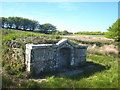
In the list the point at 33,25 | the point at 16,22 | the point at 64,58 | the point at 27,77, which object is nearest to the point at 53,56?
the point at 64,58

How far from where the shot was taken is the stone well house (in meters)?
8.70

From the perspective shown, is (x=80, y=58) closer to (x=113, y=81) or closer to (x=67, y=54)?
(x=67, y=54)

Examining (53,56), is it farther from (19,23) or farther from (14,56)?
(19,23)

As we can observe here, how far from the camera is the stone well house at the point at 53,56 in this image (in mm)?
8703

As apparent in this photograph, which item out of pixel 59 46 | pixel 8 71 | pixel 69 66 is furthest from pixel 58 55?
pixel 8 71

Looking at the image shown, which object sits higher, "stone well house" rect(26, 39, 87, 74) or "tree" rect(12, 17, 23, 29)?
"tree" rect(12, 17, 23, 29)

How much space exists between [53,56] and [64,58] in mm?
1682

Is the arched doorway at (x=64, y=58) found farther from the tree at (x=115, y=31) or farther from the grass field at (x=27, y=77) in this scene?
the tree at (x=115, y=31)

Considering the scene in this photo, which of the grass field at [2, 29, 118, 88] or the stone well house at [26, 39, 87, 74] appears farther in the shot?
the stone well house at [26, 39, 87, 74]

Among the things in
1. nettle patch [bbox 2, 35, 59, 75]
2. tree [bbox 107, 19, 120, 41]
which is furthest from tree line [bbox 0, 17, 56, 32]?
nettle patch [bbox 2, 35, 59, 75]

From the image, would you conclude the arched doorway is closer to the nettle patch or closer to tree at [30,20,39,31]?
the nettle patch

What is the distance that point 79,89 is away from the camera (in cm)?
667

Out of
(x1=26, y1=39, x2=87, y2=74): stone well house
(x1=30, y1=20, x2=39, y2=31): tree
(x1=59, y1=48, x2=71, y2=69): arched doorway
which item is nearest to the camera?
(x1=26, y1=39, x2=87, y2=74): stone well house

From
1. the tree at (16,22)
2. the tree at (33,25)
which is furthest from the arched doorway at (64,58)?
the tree at (33,25)
